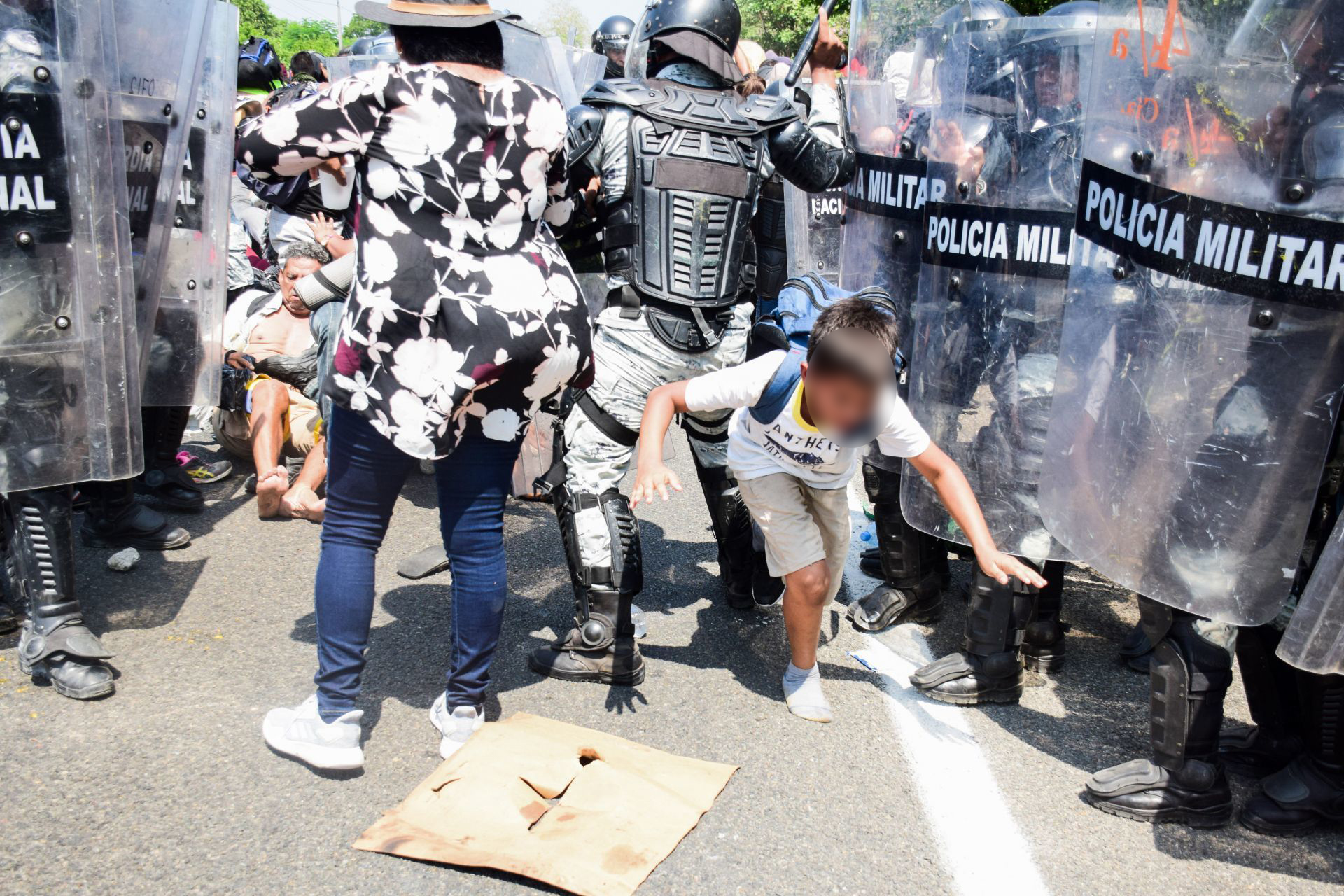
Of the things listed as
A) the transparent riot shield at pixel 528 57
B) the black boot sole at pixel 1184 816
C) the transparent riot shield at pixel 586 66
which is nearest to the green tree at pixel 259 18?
the transparent riot shield at pixel 586 66

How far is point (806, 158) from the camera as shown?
3.57m

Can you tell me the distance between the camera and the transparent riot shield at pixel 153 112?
11.3 feet

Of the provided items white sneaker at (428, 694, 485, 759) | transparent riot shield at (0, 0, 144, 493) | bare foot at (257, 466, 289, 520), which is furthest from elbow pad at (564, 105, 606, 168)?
bare foot at (257, 466, 289, 520)

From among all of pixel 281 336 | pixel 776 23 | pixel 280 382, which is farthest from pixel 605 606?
pixel 776 23

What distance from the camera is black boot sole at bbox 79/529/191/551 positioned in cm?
417

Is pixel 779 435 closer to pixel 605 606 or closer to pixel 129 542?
pixel 605 606

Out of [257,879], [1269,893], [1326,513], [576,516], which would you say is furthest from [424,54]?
[1269,893]

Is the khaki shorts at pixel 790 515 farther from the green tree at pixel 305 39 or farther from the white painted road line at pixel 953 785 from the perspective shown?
the green tree at pixel 305 39

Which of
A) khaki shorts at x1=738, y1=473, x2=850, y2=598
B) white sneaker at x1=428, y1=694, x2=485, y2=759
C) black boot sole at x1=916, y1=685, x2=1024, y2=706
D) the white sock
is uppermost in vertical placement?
khaki shorts at x1=738, y1=473, x2=850, y2=598

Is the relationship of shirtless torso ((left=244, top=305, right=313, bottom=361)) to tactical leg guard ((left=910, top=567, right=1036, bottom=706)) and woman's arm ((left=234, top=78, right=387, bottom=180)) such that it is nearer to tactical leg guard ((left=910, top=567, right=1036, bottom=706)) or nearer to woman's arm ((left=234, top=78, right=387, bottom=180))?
woman's arm ((left=234, top=78, right=387, bottom=180))

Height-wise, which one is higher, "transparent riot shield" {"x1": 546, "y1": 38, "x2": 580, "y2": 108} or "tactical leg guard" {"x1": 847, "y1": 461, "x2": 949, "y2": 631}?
"transparent riot shield" {"x1": 546, "y1": 38, "x2": 580, "y2": 108}

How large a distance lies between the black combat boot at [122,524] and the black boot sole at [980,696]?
9.95 feet

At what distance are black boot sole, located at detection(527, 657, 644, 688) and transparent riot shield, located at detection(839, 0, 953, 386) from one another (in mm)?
1509

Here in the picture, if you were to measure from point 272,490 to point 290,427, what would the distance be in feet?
2.25
